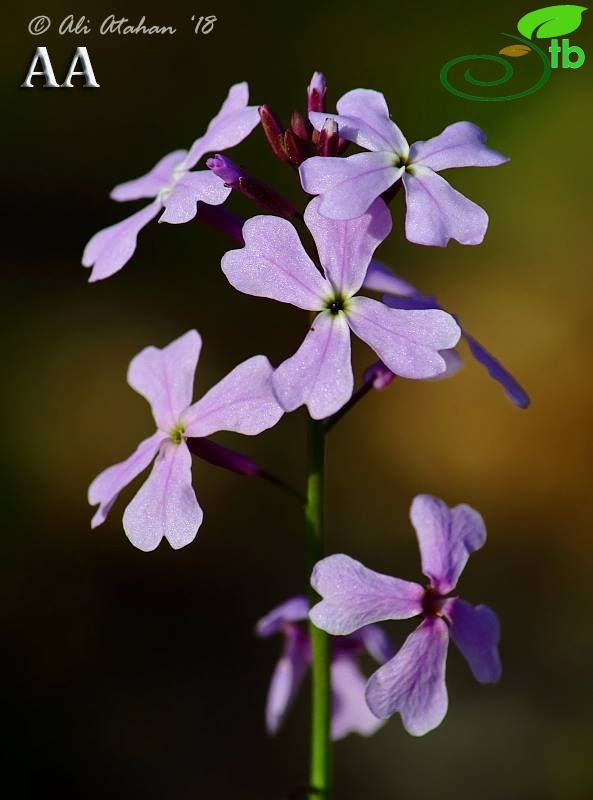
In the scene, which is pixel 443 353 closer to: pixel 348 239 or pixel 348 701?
pixel 348 239

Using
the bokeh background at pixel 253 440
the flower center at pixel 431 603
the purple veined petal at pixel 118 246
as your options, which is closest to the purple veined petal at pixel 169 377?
the purple veined petal at pixel 118 246

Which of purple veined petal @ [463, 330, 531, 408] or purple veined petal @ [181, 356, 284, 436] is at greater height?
purple veined petal @ [463, 330, 531, 408]

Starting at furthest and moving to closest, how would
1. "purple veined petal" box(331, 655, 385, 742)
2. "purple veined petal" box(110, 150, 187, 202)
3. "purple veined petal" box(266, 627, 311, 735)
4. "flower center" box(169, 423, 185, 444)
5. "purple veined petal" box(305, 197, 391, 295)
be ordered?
"purple veined petal" box(331, 655, 385, 742) → "purple veined petal" box(266, 627, 311, 735) → "purple veined petal" box(110, 150, 187, 202) → "flower center" box(169, 423, 185, 444) → "purple veined petal" box(305, 197, 391, 295)

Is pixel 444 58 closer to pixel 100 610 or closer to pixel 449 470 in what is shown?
pixel 449 470

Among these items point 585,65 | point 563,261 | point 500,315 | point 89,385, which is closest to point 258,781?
point 89,385

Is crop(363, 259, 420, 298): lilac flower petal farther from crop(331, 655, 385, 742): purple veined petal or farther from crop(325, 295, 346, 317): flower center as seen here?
crop(331, 655, 385, 742): purple veined petal

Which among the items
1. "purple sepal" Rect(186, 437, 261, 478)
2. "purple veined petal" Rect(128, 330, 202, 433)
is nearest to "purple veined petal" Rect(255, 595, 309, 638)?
"purple sepal" Rect(186, 437, 261, 478)

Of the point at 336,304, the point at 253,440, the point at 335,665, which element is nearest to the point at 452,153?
the point at 336,304

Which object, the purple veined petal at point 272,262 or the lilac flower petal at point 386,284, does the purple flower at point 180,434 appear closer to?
the purple veined petal at point 272,262
